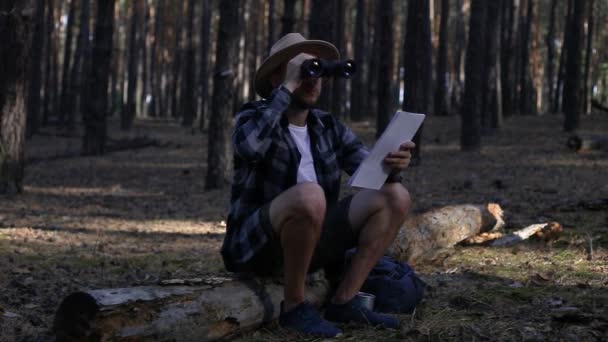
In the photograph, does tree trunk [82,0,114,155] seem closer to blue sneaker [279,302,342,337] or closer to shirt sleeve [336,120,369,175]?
shirt sleeve [336,120,369,175]

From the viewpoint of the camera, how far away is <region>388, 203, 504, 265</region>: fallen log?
19.9 feet

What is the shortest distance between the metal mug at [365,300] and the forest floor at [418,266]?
0.69 feet

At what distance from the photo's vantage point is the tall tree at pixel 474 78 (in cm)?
1544

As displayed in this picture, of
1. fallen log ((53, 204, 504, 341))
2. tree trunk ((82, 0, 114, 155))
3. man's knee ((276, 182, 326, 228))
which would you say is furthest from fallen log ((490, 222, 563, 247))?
tree trunk ((82, 0, 114, 155))

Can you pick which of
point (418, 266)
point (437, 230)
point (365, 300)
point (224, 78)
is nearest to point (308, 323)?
point (365, 300)

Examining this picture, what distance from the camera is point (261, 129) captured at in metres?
3.91

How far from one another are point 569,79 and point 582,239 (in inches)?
450

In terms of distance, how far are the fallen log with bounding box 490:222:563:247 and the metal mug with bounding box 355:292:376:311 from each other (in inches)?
115

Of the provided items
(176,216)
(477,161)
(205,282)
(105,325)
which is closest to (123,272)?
(205,282)

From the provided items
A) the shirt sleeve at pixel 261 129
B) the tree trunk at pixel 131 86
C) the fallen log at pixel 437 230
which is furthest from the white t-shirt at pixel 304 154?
the tree trunk at pixel 131 86

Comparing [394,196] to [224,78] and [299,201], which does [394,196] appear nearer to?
[299,201]

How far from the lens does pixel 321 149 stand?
4238 mm

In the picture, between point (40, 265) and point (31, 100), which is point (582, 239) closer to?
point (40, 265)

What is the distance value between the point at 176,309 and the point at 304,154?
113 centimetres
